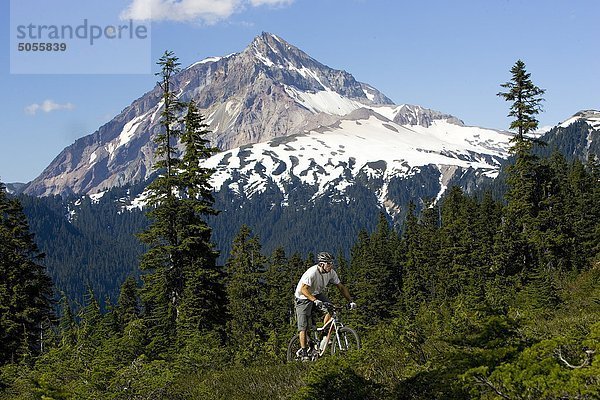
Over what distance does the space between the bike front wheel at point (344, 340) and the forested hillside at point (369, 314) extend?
66 cm

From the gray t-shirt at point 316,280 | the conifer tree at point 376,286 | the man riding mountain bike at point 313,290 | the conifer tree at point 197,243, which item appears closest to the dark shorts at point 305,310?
the man riding mountain bike at point 313,290

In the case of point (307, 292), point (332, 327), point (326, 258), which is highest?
point (326, 258)

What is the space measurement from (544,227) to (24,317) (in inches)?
1348

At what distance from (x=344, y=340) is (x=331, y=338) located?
328 millimetres

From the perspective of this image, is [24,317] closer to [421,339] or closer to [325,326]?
[325,326]

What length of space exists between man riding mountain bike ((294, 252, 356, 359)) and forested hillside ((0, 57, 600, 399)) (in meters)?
0.83

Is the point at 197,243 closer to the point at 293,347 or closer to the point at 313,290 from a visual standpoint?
the point at 293,347

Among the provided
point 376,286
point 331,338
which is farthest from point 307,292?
point 376,286

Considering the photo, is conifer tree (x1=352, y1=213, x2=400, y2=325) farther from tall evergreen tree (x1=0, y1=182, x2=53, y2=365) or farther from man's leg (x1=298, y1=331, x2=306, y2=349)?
man's leg (x1=298, y1=331, x2=306, y2=349)

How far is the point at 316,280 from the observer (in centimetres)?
1130

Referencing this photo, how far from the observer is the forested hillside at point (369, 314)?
A: 24.0ft

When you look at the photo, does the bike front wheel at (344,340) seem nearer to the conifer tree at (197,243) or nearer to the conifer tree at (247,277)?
the conifer tree at (197,243)

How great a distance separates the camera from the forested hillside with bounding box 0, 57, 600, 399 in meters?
7.33

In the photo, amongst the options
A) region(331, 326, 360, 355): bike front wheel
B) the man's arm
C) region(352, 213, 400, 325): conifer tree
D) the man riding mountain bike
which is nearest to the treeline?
region(331, 326, 360, 355): bike front wheel
